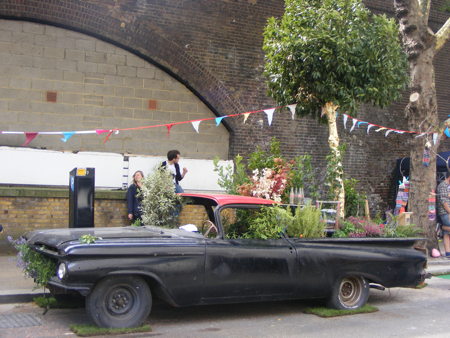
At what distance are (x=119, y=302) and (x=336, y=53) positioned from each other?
5707mm

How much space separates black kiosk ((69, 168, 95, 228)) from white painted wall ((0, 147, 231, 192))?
10.2 ft

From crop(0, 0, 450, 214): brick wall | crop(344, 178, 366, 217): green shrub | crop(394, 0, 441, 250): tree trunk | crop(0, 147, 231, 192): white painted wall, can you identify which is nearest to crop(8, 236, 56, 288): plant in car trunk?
crop(0, 147, 231, 192): white painted wall

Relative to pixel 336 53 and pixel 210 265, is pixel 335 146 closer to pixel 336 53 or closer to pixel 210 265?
pixel 336 53

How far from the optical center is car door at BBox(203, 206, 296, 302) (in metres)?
6.21

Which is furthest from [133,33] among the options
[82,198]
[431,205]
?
[431,205]

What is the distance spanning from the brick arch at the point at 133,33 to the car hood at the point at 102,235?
6.26m

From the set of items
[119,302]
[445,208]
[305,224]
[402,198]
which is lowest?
[119,302]

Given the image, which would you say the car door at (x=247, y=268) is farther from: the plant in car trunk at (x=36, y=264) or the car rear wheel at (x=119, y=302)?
the plant in car trunk at (x=36, y=264)

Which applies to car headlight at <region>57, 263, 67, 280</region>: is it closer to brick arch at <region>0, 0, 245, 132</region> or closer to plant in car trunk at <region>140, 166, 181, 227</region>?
plant in car trunk at <region>140, 166, 181, 227</region>

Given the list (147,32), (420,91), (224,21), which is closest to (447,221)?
(420,91)

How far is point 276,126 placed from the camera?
13938mm

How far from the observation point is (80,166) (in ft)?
38.2

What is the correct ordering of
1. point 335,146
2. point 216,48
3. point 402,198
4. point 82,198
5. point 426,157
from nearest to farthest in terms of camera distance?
point 82,198 → point 335,146 → point 426,157 → point 216,48 → point 402,198

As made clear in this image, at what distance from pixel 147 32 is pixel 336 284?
7.60 meters
